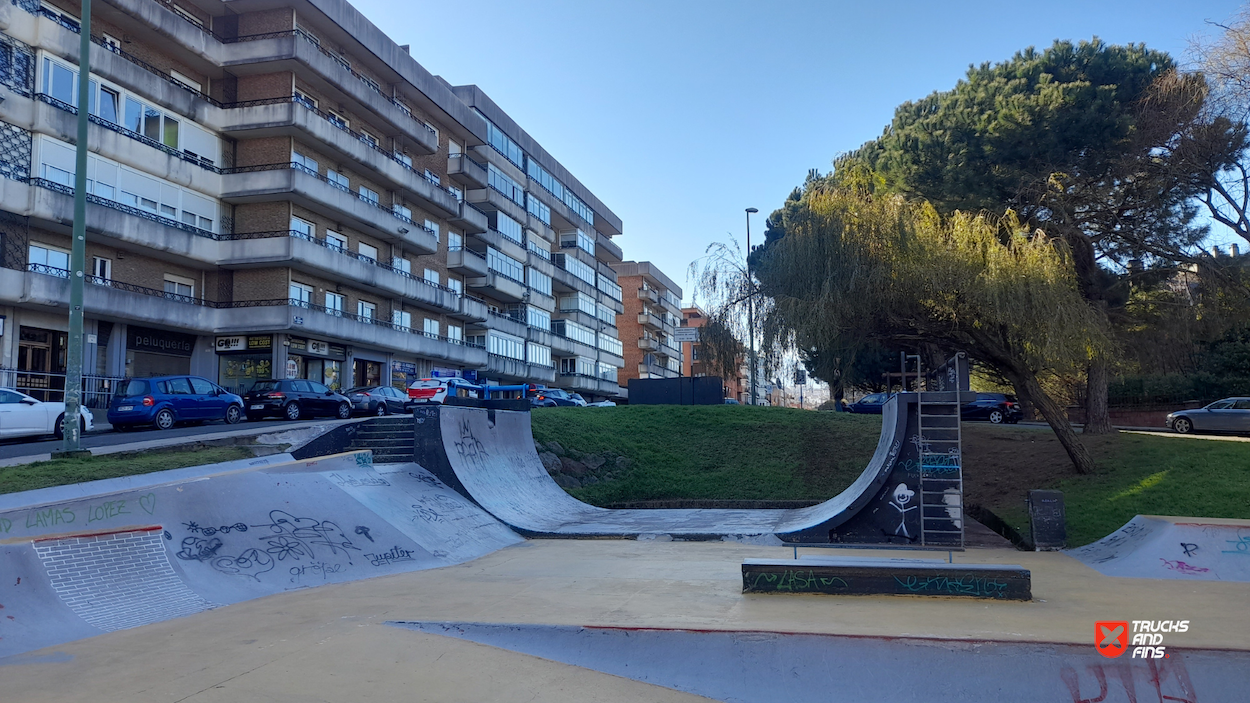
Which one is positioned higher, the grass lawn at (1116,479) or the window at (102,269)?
the window at (102,269)

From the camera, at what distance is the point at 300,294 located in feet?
115

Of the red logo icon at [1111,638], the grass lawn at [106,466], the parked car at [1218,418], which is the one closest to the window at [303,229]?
the grass lawn at [106,466]

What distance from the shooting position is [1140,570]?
34.0 feet

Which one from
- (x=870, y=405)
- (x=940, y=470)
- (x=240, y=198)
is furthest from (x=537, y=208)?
(x=940, y=470)

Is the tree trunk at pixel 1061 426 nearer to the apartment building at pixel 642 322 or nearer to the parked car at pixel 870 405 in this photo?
the parked car at pixel 870 405

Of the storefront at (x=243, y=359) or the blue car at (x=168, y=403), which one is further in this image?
the storefront at (x=243, y=359)

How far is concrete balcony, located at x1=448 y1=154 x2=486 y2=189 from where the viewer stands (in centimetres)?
4900

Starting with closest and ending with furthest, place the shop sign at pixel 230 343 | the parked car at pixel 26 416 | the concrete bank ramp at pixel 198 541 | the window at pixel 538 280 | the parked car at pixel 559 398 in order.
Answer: the concrete bank ramp at pixel 198 541 → the parked car at pixel 26 416 → the shop sign at pixel 230 343 → the parked car at pixel 559 398 → the window at pixel 538 280

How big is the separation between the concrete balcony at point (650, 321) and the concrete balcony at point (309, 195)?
1885 inches

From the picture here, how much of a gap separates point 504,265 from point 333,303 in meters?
17.9

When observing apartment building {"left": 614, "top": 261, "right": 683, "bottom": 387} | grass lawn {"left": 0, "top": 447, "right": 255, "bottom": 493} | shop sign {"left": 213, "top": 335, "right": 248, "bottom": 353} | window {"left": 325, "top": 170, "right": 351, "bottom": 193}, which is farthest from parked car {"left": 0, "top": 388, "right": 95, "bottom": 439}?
apartment building {"left": 614, "top": 261, "right": 683, "bottom": 387}

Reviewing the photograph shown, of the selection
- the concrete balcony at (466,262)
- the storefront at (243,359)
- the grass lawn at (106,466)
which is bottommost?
the grass lawn at (106,466)

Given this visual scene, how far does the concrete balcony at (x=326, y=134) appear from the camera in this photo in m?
33.1

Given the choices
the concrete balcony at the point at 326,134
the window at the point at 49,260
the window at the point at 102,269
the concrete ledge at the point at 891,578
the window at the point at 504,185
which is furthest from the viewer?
the window at the point at 504,185
